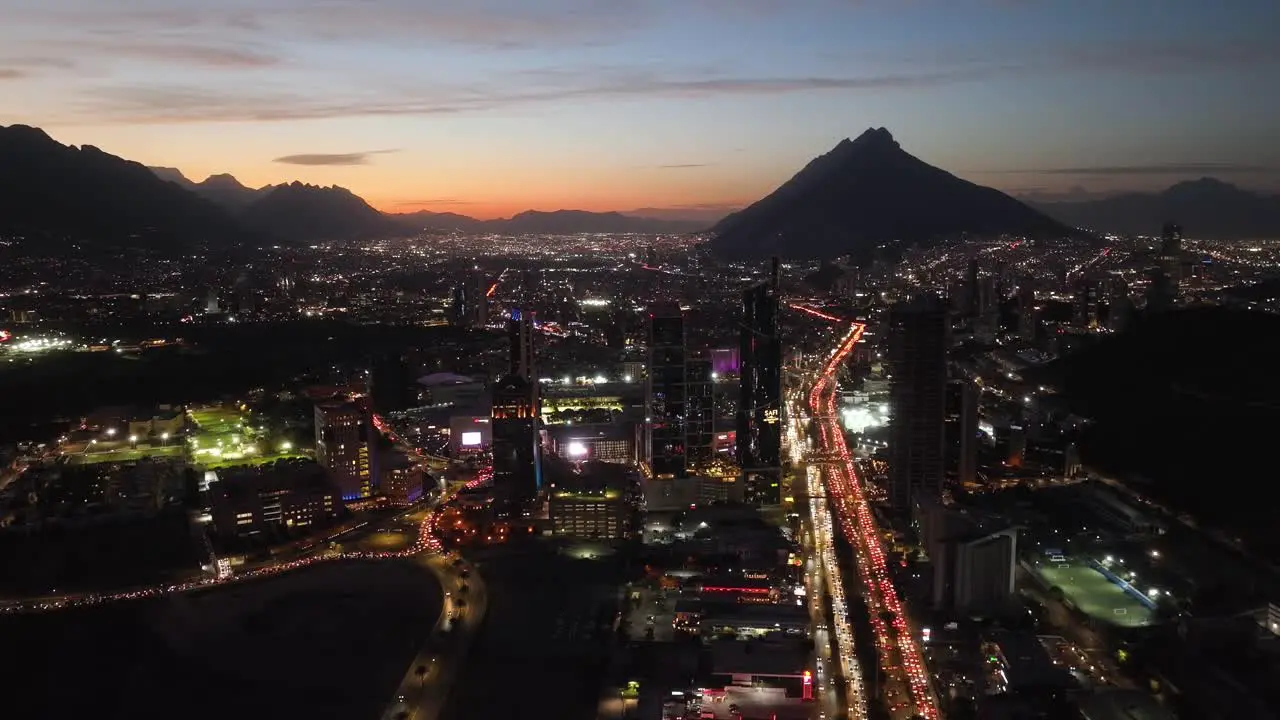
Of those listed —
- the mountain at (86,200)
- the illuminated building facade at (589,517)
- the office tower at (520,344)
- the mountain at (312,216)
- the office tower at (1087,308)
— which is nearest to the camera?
the illuminated building facade at (589,517)

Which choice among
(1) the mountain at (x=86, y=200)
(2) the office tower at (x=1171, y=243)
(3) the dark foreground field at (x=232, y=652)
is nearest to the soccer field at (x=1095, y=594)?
(3) the dark foreground field at (x=232, y=652)

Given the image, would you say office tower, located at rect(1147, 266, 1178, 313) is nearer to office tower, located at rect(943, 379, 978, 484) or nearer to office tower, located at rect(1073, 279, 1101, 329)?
office tower, located at rect(1073, 279, 1101, 329)

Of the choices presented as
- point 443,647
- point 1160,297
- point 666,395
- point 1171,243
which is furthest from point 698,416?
point 1171,243

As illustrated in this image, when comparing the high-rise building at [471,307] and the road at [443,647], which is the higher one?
the high-rise building at [471,307]

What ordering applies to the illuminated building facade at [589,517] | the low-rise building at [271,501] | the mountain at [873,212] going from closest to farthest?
the illuminated building facade at [589,517] → the low-rise building at [271,501] → the mountain at [873,212]

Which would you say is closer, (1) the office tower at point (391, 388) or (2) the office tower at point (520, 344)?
(2) the office tower at point (520, 344)

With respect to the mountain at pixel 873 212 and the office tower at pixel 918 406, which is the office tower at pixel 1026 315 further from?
the mountain at pixel 873 212

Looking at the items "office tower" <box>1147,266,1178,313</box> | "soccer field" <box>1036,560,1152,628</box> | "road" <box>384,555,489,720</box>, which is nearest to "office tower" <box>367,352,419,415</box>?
"road" <box>384,555,489,720</box>
